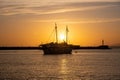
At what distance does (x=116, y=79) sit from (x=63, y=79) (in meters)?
8.96

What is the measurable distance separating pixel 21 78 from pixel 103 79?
46.1 feet

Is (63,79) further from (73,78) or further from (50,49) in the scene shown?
(50,49)

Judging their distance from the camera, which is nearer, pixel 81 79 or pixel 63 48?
pixel 81 79

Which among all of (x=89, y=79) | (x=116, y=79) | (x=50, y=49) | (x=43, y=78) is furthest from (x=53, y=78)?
(x=50, y=49)

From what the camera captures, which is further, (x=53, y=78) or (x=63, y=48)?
(x=63, y=48)

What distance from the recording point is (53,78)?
6938 centimetres

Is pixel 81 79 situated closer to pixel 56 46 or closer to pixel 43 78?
pixel 43 78

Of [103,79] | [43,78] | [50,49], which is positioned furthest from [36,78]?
[50,49]

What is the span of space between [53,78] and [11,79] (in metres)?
7.26

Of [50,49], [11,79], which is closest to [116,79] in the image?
[11,79]

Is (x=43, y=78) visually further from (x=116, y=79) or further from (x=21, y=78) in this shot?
(x=116, y=79)

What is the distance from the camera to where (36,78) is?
227ft

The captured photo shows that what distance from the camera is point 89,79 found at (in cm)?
6756

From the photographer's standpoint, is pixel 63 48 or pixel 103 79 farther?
pixel 63 48
